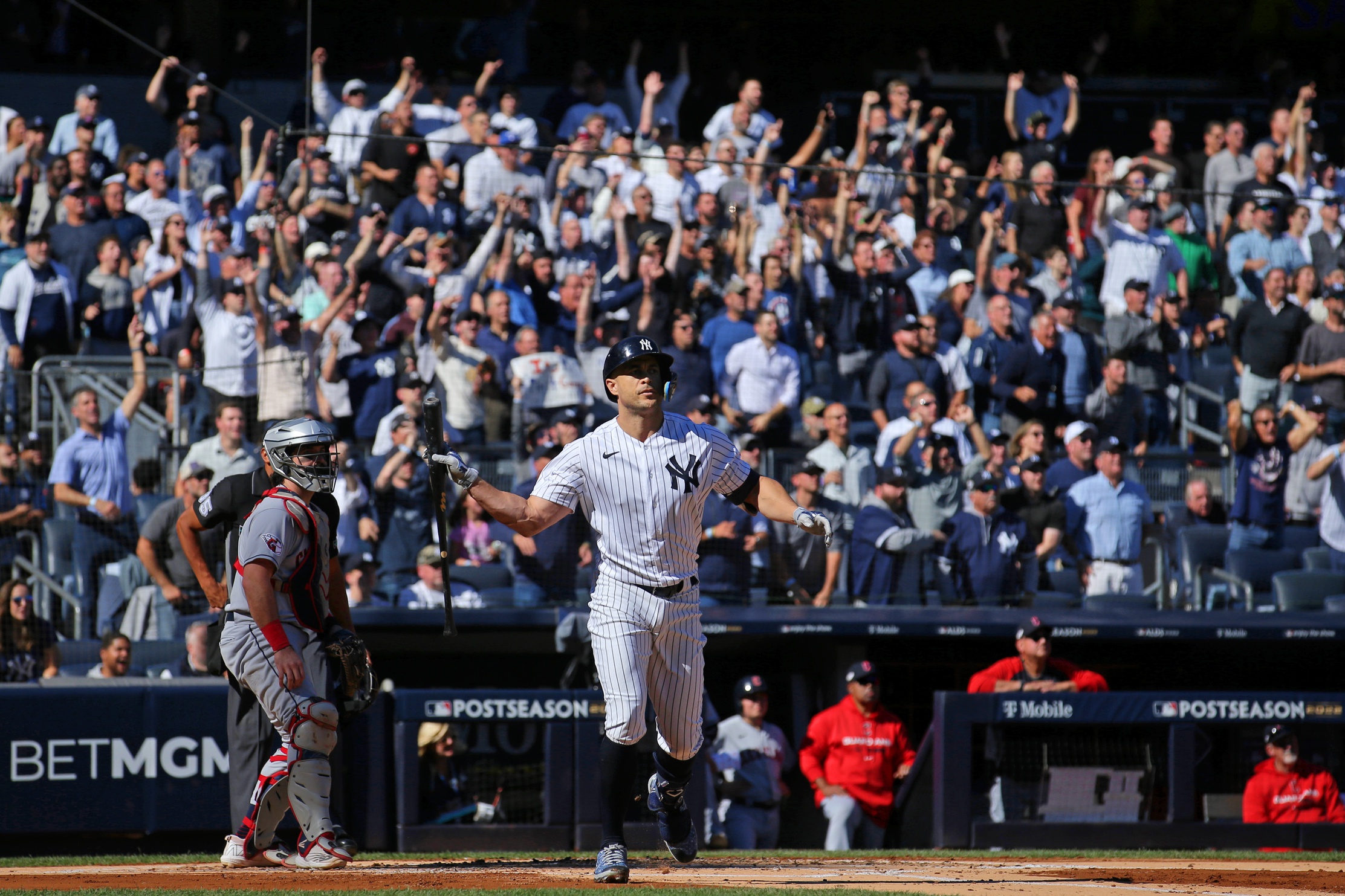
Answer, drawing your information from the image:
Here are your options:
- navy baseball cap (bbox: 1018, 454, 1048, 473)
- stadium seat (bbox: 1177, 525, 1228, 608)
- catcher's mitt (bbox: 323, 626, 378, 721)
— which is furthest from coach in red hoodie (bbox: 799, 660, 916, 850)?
catcher's mitt (bbox: 323, 626, 378, 721)

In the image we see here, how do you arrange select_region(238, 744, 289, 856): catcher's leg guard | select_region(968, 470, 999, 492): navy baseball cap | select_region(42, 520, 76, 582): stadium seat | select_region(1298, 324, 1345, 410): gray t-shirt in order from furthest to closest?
1. select_region(1298, 324, 1345, 410): gray t-shirt
2. select_region(968, 470, 999, 492): navy baseball cap
3. select_region(42, 520, 76, 582): stadium seat
4. select_region(238, 744, 289, 856): catcher's leg guard

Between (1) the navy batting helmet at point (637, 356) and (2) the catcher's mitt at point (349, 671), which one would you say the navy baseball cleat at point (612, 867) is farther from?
(1) the navy batting helmet at point (637, 356)

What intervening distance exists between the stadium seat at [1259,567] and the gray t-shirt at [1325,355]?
1658 mm

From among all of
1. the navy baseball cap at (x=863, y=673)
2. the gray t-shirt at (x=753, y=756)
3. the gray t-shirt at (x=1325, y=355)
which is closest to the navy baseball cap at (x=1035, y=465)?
the navy baseball cap at (x=863, y=673)

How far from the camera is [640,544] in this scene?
16.8 ft

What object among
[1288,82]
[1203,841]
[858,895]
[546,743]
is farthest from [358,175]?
[1288,82]

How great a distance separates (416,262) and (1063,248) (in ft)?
15.9

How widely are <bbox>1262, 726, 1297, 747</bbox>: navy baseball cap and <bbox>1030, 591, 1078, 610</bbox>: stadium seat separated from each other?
173 centimetres

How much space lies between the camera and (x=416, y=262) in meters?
11.3

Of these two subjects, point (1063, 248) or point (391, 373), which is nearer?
point (391, 373)

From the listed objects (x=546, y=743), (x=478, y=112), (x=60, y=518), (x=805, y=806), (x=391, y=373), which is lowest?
(x=805, y=806)

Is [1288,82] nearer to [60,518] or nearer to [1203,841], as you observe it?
[1203,841]

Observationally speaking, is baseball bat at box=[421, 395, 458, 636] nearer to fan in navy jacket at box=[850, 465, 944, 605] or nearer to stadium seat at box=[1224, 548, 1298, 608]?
fan in navy jacket at box=[850, 465, 944, 605]

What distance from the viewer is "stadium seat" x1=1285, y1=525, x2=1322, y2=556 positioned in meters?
10.7
